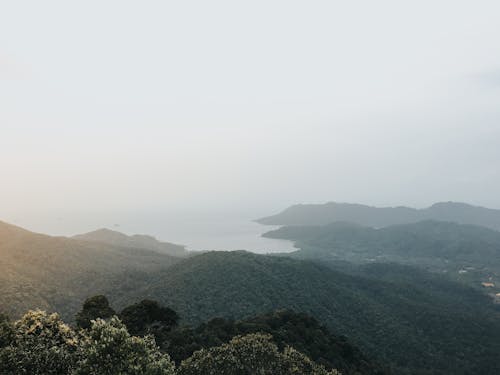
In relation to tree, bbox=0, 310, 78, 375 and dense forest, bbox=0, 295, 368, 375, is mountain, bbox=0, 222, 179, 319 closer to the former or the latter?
dense forest, bbox=0, 295, 368, 375

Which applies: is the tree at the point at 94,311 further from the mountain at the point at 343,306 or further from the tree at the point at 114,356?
the mountain at the point at 343,306

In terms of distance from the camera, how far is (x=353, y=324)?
85.6 m

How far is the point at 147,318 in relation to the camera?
157ft

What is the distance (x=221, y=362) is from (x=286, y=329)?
1211 inches

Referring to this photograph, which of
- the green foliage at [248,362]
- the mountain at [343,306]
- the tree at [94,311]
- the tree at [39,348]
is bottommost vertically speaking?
the mountain at [343,306]

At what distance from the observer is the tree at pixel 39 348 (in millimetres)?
18266

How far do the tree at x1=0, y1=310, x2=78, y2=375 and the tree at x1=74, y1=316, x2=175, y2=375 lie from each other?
4.44 feet

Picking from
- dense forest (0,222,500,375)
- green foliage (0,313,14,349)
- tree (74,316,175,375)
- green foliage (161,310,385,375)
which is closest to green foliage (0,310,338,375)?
tree (74,316,175,375)

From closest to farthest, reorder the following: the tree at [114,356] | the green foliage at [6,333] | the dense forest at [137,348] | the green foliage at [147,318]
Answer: the tree at [114,356], the dense forest at [137,348], the green foliage at [6,333], the green foliage at [147,318]

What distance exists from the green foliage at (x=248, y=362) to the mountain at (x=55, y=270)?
187 feet

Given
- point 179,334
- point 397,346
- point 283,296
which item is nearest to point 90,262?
point 283,296

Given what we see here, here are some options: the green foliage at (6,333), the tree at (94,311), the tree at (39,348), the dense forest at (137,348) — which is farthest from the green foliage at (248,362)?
the tree at (94,311)

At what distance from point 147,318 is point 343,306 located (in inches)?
2529

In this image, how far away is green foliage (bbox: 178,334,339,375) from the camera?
25.3m
